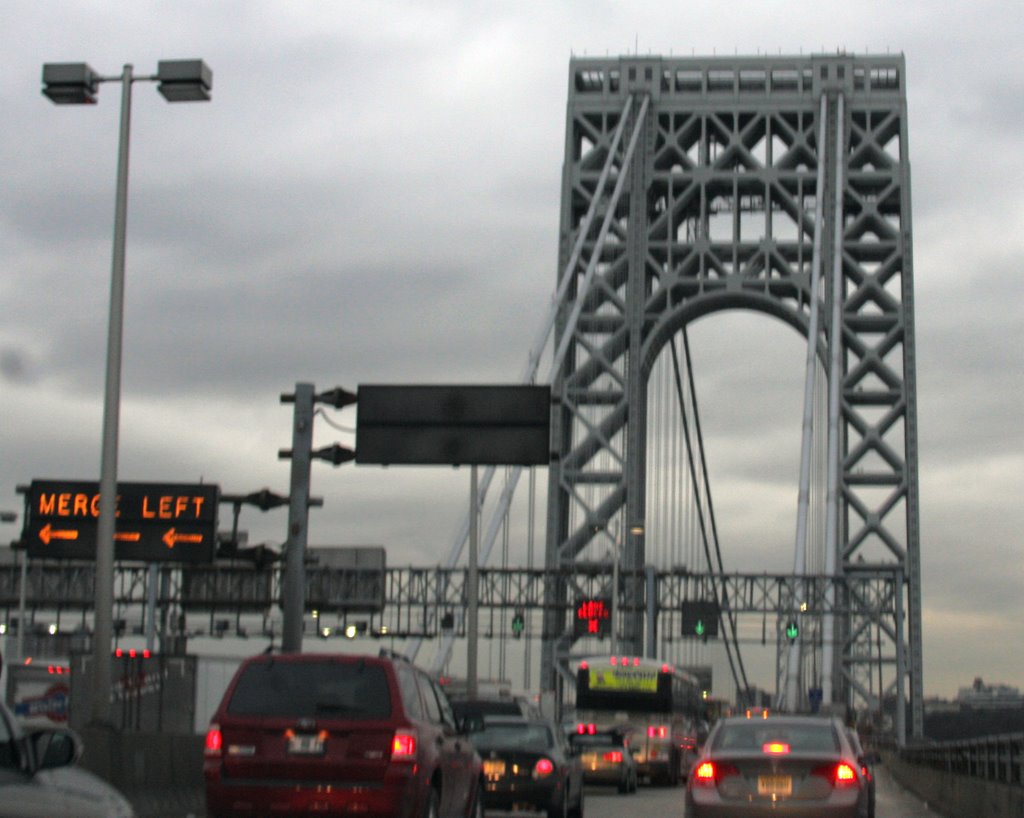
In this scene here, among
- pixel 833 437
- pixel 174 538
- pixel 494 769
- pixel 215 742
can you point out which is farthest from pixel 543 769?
pixel 833 437

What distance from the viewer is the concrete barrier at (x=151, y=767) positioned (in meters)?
18.5

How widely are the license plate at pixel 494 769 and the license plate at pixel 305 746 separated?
8912 millimetres

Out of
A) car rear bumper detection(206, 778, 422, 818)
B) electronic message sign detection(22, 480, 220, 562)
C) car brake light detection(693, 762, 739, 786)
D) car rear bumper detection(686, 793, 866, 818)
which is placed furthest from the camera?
electronic message sign detection(22, 480, 220, 562)

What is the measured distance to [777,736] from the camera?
1841cm

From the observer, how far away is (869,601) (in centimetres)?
9075

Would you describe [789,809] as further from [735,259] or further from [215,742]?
[735,259]

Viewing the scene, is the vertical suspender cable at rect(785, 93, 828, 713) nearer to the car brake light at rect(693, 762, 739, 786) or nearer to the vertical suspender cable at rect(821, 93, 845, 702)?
the vertical suspender cable at rect(821, 93, 845, 702)

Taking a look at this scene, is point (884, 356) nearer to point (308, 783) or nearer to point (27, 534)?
point (27, 534)

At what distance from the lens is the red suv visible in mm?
15562

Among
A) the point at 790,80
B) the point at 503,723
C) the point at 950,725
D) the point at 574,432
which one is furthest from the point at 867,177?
the point at 503,723

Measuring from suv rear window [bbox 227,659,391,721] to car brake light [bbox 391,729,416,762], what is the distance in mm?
204

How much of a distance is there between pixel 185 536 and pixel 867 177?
2305 inches

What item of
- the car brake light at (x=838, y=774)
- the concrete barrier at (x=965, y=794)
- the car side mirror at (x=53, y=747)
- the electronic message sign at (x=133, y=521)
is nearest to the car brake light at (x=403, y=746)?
the car brake light at (x=838, y=774)

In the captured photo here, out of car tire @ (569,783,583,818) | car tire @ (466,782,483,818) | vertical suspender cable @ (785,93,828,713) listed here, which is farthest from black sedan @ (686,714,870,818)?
vertical suspender cable @ (785,93,828,713)
